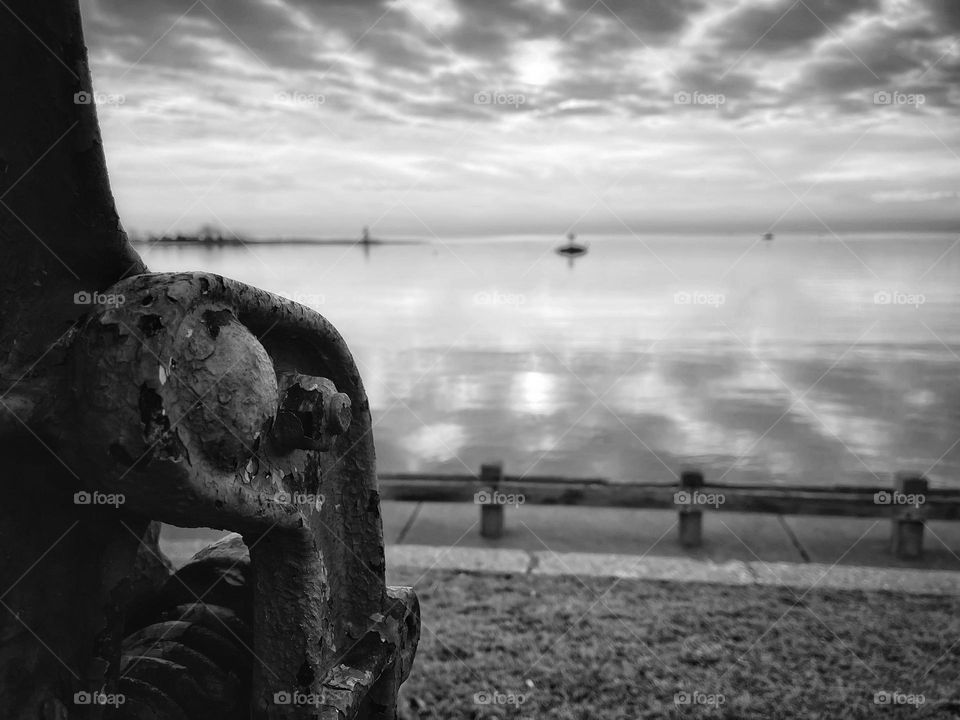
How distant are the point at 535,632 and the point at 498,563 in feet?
3.32

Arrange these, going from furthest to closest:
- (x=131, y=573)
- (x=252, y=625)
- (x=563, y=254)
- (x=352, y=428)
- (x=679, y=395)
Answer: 1. (x=563, y=254)
2. (x=679, y=395)
3. (x=352, y=428)
4. (x=252, y=625)
5. (x=131, y=573)

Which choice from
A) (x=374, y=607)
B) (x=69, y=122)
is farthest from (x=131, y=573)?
(x=69, y=122)

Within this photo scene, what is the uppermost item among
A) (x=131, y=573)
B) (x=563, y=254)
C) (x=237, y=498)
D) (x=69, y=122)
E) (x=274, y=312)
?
(x=563, y=254)

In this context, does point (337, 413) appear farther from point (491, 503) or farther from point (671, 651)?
point (491, 503)

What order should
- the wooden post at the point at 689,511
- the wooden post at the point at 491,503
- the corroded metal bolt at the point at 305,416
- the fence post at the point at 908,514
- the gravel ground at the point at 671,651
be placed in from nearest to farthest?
the corroded metal bolt at the point at 305,416
the gravel ground at the point at 671,651
the fence post at the point at 908,514
the wooden post at the point at 689,511
the wooden post at the point at 491,503

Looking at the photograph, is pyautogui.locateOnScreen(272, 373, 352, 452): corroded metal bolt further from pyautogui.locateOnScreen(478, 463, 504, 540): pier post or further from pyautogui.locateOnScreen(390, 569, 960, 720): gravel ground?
pyautogui.locateOnScreen(478, 463, 504, 540): pier post

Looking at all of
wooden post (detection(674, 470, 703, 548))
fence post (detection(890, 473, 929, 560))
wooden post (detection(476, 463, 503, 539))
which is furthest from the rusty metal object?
fence post (detection(890, 473, 929, 560))

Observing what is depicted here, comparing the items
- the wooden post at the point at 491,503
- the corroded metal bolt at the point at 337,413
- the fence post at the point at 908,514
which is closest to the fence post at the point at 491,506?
the wooden post at the point at 491,503

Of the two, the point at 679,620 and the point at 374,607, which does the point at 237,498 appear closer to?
the point at 374,607

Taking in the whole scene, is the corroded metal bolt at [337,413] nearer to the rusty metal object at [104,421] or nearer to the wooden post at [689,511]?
the rusty metal object at [104,421]

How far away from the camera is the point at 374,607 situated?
7.23ft

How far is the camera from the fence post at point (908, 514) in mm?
5598

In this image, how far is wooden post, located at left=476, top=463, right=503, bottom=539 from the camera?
235 inches

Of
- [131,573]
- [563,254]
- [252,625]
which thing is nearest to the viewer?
[131,573]
